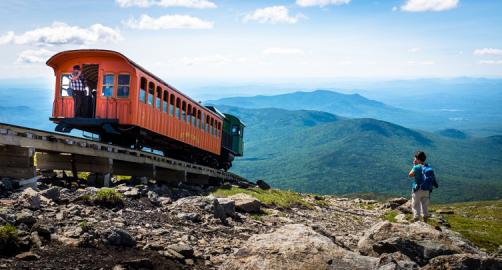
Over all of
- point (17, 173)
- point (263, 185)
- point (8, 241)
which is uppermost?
point (17, 173)

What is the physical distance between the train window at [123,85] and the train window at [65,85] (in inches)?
108

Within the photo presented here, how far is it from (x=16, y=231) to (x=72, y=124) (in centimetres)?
1502

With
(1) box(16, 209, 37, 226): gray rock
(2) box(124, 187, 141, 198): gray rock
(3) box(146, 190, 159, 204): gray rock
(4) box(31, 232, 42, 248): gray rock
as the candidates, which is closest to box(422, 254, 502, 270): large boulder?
(4) box(31, 232, 42, 248): gray rock

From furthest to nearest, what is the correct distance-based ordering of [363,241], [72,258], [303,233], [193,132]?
[193,132]
[363,241]
[303,233]
[72,258]

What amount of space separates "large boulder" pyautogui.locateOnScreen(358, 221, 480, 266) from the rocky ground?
0.08 ft

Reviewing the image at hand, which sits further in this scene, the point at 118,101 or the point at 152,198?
the point at 118,101

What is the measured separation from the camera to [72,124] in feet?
77.6

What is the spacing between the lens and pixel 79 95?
2323 centimetres

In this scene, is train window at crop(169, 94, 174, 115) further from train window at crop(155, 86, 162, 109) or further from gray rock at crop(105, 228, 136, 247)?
gray rock at crop(105, 228, 136, 247)

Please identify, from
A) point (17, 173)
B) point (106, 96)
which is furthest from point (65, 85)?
point (17, 173)

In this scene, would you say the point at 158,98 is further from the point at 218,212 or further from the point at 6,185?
the point at 6,185

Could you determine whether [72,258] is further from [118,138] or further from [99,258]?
[118,138]

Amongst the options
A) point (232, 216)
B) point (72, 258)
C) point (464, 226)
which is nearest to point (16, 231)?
point (72, 258)

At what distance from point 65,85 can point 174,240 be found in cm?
1454
